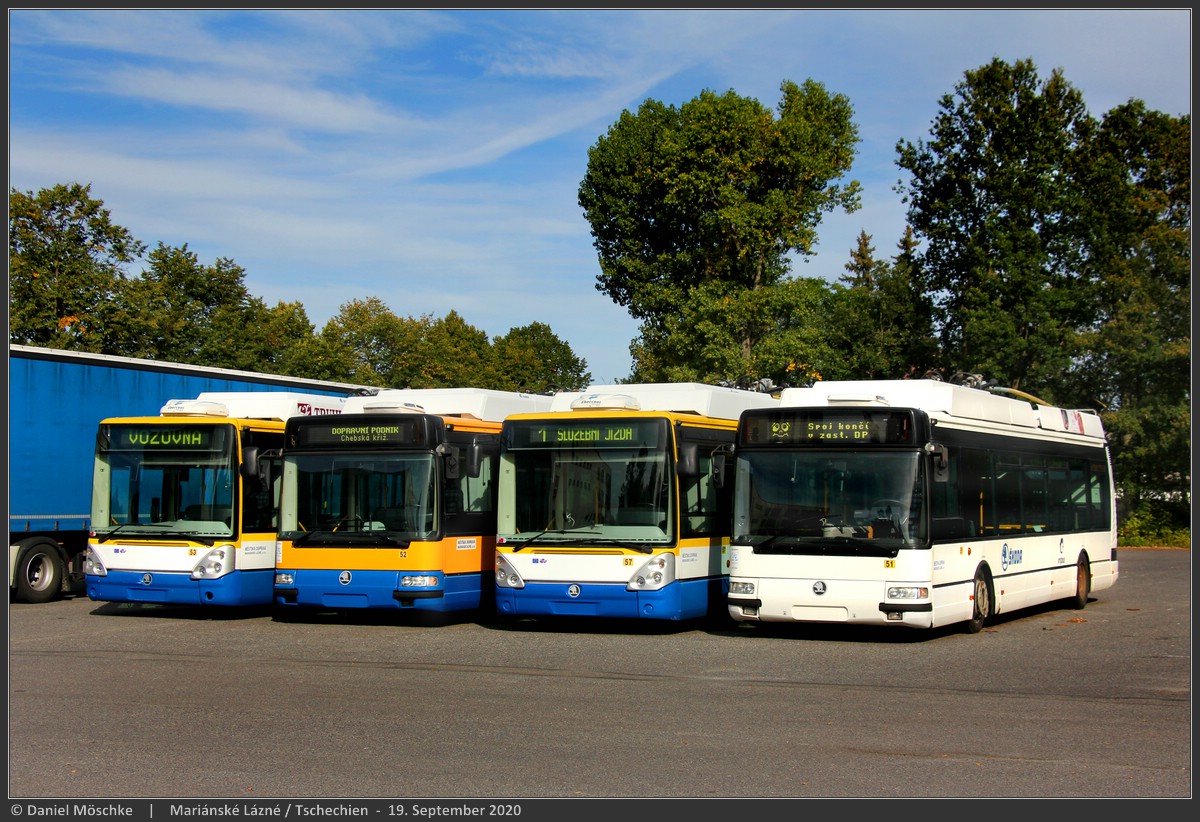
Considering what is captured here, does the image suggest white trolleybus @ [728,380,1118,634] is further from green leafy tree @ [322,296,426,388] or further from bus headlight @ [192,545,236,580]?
green leafy tree @ [322,296,426,388]

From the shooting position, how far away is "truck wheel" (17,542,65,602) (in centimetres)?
2105

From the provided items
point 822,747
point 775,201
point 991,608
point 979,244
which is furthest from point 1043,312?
point 822,747

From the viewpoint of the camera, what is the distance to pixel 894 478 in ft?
50.7

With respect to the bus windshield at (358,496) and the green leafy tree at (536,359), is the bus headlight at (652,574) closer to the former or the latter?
the bus windshield at (358,496)

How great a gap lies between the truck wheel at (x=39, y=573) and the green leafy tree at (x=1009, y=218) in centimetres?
3278

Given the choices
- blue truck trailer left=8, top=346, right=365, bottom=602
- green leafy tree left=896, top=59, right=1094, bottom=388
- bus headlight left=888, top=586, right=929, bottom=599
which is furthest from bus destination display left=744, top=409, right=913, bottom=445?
green leafy tree left=896, top=59, right=1094, bottom=388

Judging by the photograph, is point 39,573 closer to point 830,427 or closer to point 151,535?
point 151,535

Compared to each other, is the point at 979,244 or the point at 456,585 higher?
the point at 979,244

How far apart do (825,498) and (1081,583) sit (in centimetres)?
754

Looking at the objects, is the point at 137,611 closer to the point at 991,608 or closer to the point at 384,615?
the point at 384,615

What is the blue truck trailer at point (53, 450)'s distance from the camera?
827 inches

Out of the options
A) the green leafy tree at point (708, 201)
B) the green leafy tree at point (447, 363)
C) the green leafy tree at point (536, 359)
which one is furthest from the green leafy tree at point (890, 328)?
the green leafy tree at point (536, 359)

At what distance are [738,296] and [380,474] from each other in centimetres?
2836

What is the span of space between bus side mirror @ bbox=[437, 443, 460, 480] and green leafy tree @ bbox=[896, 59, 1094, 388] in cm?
3181
